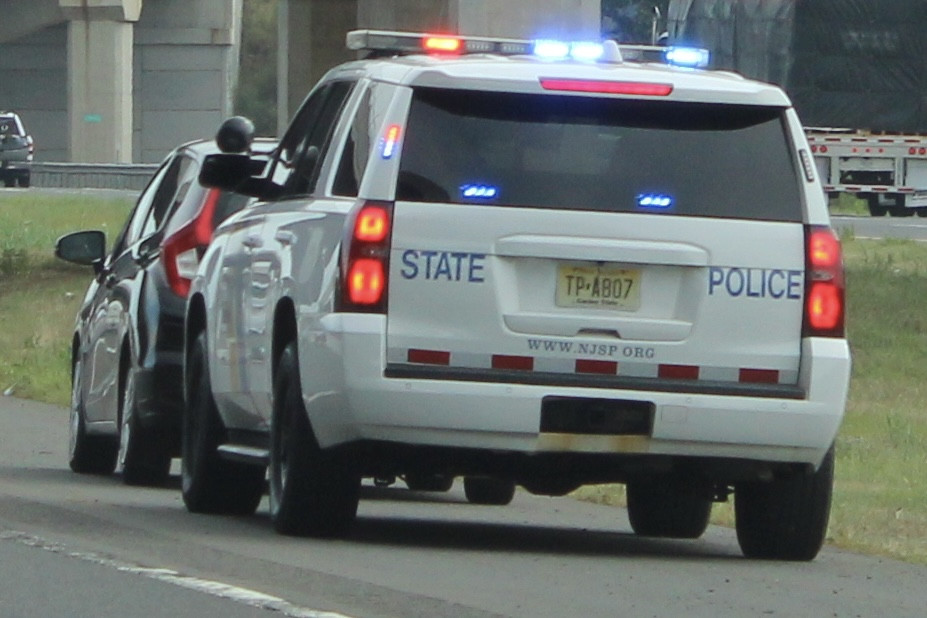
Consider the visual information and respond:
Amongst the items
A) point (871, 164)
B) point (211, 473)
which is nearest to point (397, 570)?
point (211, 473)

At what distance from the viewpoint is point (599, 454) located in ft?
30.5

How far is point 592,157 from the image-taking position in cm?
941

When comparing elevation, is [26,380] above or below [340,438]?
below

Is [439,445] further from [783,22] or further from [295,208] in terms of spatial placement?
[783,22]

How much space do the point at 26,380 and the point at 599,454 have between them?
42.1ft

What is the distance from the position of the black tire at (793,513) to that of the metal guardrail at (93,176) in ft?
155

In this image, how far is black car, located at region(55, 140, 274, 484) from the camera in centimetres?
1241

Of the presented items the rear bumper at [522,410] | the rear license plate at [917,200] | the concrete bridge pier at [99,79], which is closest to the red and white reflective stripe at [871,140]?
the rear license plate at [917,200]

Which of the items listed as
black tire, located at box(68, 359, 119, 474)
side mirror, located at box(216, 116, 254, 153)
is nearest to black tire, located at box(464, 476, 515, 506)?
black tire, located at box(68, 359, 119, 474)

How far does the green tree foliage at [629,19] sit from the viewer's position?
88.1m

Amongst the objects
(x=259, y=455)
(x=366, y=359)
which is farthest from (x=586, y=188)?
(x=259, y=455)

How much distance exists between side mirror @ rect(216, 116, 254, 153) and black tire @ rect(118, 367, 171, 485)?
2.01 m

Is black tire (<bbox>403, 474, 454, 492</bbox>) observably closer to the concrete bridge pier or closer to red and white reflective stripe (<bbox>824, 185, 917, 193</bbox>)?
red and white reflective stripe (<bbox>824, 185, 917, 193</bbox>)

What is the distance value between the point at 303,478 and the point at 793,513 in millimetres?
1828
